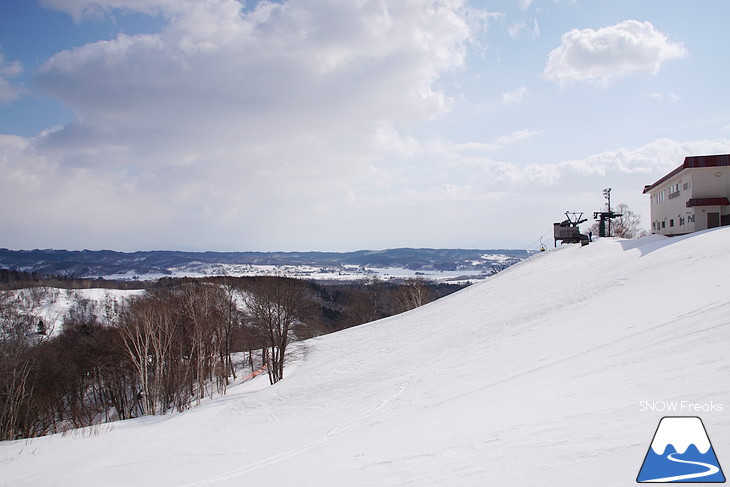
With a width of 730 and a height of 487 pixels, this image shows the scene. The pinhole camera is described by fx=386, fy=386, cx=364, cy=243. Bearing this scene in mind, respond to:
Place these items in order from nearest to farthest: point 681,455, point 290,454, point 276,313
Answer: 1. point 681,455
2. point 290,454
3. point 276,313

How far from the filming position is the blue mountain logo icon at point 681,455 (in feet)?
14.3

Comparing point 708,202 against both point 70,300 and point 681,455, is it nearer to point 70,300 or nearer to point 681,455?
point 681,455

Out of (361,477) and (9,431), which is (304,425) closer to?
(361,477)

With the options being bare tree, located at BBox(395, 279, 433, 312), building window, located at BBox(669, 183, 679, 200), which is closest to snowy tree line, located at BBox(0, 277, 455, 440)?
bare tree, located at BBox(395, 279, 433, 312)

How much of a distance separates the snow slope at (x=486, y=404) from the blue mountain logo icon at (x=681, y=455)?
150mm

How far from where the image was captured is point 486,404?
31.4 ft

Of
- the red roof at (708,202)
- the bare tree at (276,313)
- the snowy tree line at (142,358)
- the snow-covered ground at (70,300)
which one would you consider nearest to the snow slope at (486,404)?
the red roof at (708,202)

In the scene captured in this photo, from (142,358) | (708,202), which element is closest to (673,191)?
(708,202)

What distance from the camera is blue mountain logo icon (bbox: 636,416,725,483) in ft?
14.3

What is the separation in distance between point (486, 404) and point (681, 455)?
4944 millimetres

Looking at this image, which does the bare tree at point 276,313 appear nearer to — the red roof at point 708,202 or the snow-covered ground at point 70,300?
the red roof at point 708,202

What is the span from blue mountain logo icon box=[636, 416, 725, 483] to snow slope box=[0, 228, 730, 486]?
15cm

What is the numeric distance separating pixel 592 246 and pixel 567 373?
24.9m

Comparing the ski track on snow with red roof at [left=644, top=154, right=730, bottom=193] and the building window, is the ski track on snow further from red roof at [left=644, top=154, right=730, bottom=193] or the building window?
the building window
